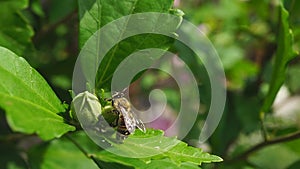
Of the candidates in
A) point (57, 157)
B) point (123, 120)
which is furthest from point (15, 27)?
point (123, 120)

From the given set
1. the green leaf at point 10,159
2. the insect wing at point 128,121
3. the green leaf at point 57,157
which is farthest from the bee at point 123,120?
the green leaf at point 10,159

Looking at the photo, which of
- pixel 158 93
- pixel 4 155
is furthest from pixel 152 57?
pixel 158 93

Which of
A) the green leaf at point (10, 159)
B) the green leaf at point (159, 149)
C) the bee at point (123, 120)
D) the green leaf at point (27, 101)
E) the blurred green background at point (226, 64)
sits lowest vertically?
the green leaf at point (10, 159)

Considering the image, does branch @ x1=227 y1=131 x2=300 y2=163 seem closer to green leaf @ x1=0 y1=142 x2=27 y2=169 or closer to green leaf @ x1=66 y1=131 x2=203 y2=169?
green leaf @ x1=66 y1=131 x2=203 y2=169

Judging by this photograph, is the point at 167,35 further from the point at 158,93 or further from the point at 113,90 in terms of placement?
the point at 158,93

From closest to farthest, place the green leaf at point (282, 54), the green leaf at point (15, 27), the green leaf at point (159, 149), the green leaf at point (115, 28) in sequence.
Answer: the green leaf at point (159, 149) < the green leaf at point (115, 28) < the green leaf at point (282, 54) < the green leaf at point (15, 27)

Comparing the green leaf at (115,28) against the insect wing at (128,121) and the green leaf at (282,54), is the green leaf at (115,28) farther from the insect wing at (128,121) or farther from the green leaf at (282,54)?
the green leaf at (282,54)
